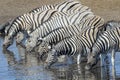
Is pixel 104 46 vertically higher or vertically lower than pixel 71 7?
lower

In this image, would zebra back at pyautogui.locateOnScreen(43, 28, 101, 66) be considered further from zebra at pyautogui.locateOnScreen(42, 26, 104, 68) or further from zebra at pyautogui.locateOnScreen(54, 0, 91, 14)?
zebra at pyautogui.locateOnScreen(54, 0, 91, 14)

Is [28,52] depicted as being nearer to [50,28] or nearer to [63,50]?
[50,28]

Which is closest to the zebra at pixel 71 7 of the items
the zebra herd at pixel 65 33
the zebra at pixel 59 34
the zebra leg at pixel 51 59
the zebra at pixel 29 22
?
the zebra herd at pixel 65 33

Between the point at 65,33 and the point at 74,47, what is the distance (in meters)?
1.66

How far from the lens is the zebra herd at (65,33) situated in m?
16.5

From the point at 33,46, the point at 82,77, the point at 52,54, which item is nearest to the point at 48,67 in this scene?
the point at 52,54

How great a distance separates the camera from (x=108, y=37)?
16.5 m

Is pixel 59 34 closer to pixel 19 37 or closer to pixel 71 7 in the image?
pixel 19 37

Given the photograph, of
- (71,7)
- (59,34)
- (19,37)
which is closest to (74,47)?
(59,34)

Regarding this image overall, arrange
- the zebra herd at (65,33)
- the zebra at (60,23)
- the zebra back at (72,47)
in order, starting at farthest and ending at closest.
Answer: the zebra at (60,23) → the zebra back at (72,47) → the zebra herd at (65,33)

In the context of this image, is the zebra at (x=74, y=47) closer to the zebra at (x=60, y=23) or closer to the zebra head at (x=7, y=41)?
the zebra at (x=60, y=23)

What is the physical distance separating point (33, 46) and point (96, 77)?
394cm

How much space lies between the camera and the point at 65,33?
60.2 ft

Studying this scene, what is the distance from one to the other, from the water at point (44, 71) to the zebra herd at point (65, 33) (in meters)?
0.25
